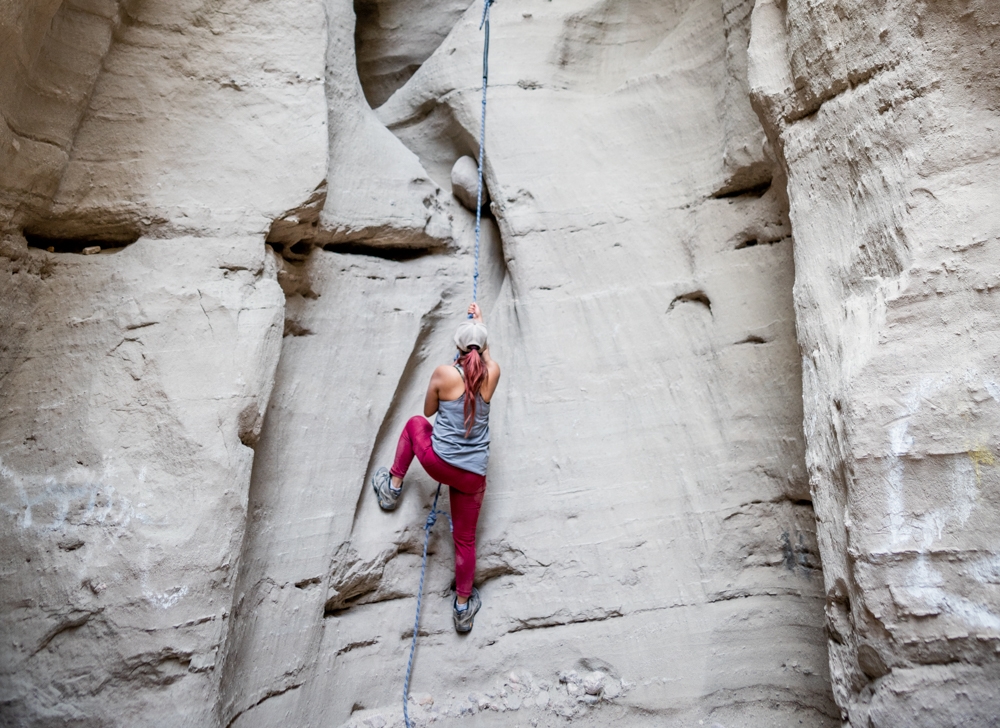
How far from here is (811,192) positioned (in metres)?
2.88

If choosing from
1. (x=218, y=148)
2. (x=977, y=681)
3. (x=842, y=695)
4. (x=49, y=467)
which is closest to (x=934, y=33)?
(x=977, y=681)

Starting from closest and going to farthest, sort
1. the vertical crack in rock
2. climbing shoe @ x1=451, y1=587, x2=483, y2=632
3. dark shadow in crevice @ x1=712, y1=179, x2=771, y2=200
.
→ 1. climbing shoe @ x1=451, y1=587, x2=483, y2=632
2. dark shadow in crevice @ x1=712, y1=179, x2=771, y2=200
3. the vertical crack in rock

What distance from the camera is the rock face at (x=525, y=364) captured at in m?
2.43

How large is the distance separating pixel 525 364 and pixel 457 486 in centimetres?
75

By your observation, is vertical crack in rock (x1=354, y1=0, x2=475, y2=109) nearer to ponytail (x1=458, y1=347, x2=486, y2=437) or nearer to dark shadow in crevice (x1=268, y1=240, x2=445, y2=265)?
dark shadow in crevice (x1=268, y1=240, x2=445, y2=265)

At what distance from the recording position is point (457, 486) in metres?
3.30

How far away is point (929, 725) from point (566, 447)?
1787 mm

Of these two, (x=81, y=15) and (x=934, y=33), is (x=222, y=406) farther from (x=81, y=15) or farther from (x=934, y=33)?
(x=934, y=33)

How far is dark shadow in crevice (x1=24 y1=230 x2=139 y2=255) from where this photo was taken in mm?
3124

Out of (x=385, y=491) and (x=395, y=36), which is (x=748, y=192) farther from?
(x=395, y=36)

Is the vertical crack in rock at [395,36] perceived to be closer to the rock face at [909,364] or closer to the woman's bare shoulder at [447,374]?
the woman's bare shoulder at [447,374]

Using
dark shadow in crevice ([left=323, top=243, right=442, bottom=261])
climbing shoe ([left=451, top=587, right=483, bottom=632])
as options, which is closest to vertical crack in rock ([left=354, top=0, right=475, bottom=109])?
dark shadow in crevice ([left=323, top=243, right=442, bottom=261])

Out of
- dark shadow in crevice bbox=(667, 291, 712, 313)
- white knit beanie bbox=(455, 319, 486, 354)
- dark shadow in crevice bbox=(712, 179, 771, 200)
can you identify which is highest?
dark shadow in crevice bbox=(712, 179, 771, 200)

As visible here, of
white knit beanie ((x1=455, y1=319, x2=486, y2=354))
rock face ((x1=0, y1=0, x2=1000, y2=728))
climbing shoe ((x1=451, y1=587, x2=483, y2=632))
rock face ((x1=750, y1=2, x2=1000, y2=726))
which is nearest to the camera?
rock face ((x1=750, y1=2, x2=1000, y2=726))
